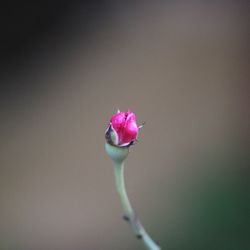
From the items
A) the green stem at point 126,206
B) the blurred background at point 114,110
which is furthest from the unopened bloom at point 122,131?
the blurred background at point 114,110

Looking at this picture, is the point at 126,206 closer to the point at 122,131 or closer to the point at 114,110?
the point at 122,131

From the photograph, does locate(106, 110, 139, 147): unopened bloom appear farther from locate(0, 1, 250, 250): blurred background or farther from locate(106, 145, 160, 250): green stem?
locate(0, 1, 250, 250): blurred background

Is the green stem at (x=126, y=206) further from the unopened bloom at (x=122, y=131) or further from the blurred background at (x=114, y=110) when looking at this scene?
the blurred background at (x=114, y=110)

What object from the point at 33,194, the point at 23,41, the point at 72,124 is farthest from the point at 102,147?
the point at 23,41

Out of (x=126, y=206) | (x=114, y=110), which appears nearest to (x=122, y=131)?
(x=126, y=206)

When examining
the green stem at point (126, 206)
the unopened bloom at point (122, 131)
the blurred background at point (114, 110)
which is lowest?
the green stem at point (126, 206)

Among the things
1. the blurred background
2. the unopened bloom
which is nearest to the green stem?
the unopened bloom
